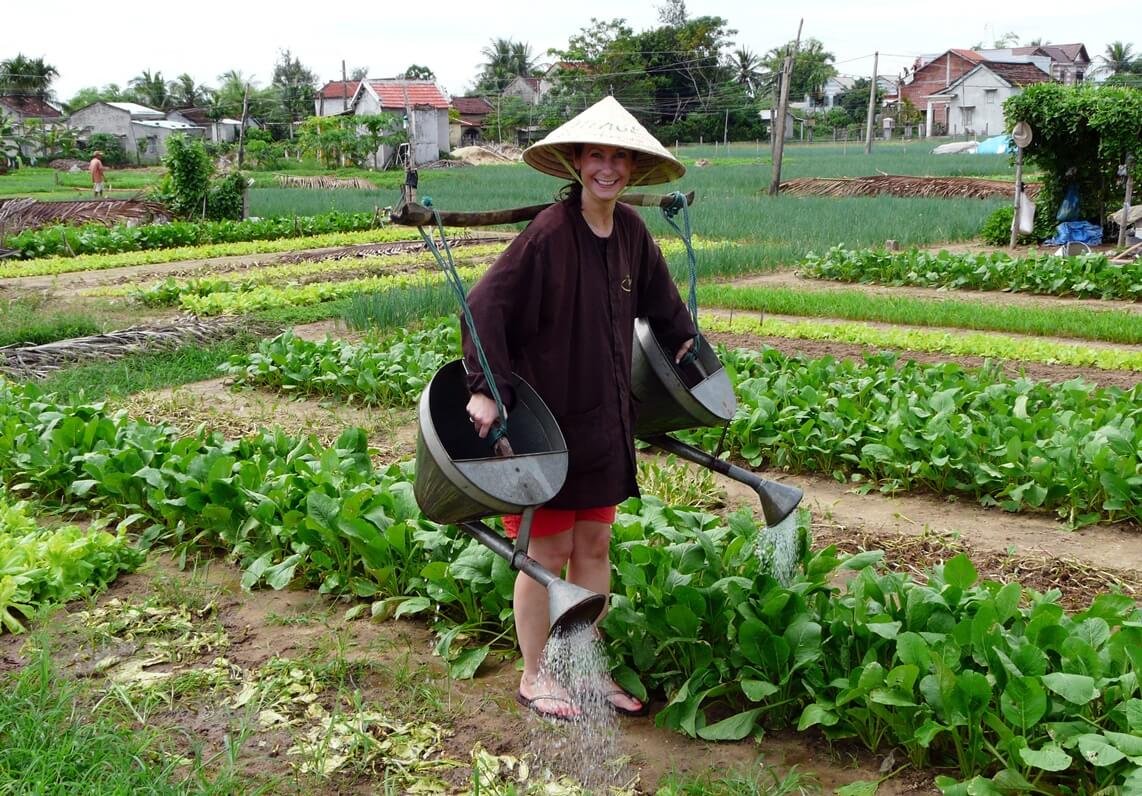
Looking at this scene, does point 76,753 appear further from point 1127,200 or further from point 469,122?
point 469,122

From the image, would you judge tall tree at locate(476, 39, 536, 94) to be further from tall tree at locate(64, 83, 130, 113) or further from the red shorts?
the red shorts

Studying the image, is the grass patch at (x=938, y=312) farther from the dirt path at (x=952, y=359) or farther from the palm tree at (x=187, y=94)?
the palm tree at (x=187, y=94)

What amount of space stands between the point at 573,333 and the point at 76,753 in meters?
1.57

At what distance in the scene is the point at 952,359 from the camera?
7.53 m

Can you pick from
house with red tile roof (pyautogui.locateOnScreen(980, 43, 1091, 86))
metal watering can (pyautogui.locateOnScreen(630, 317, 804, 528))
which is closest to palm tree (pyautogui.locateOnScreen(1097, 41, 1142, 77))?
house with red tile roof (pyautogui.locateOnScreen(980, 43, 1091, 86))

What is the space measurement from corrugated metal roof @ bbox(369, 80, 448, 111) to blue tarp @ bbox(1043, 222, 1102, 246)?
33.4m

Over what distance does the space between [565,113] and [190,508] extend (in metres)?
45.0

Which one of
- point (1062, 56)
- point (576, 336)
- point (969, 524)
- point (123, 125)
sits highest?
point (1062, 56)

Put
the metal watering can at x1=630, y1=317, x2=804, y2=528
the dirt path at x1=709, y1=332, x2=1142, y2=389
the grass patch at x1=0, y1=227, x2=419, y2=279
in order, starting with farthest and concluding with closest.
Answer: the grass patch at x1=0, y1=227, x2=419, y2=279, the dirt path at x1=709, y1=332, x2=1142, y2=389, the metal watering can at x1=630, y1=317, x2=804, y2=528

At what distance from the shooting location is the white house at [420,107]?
44.8 m

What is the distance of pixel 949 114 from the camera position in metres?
59.4

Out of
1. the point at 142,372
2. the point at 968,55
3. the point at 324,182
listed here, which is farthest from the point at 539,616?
the point at 968,55

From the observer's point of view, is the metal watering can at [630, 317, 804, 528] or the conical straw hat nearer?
the conical straw hat

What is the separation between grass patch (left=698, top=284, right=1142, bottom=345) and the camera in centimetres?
848
